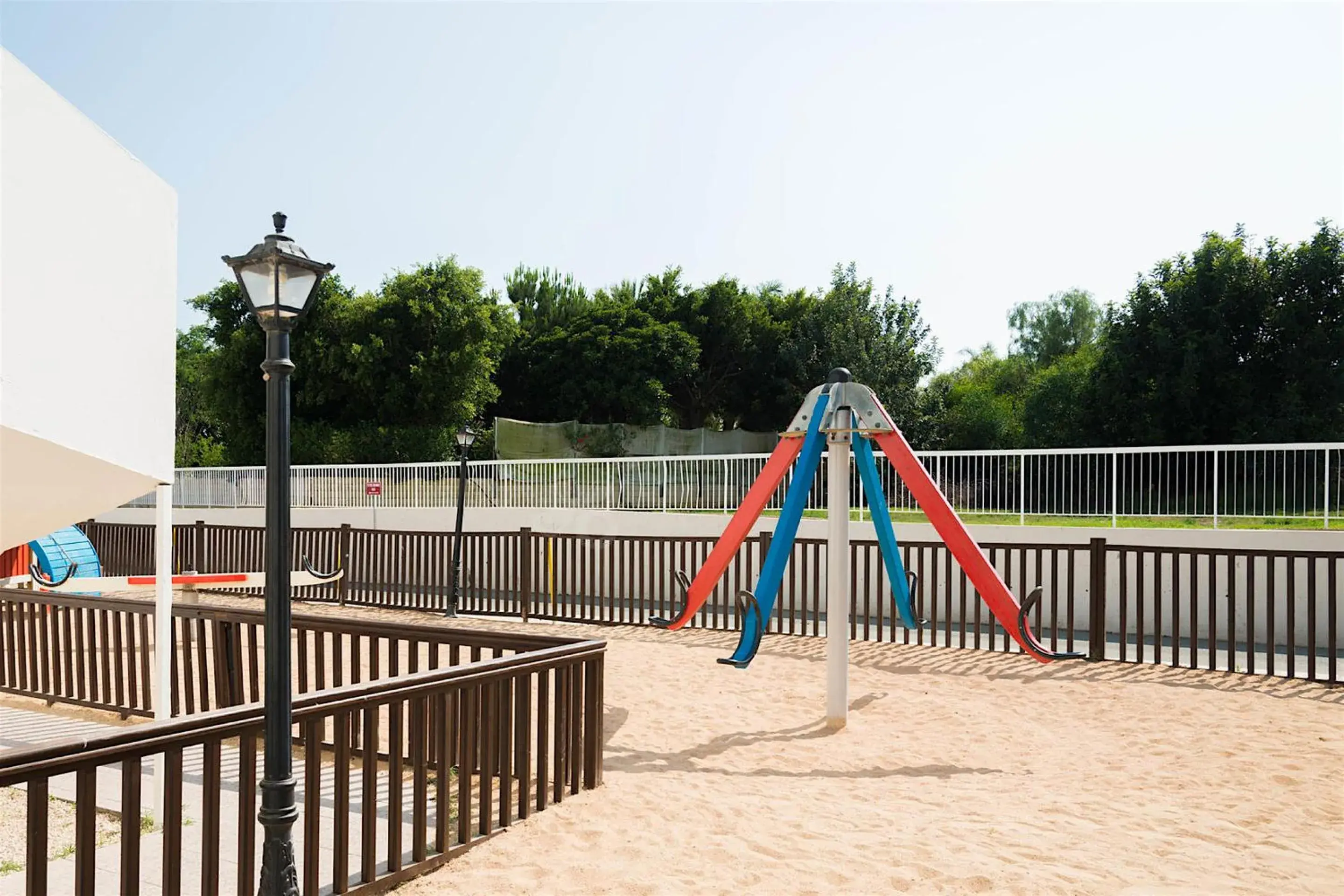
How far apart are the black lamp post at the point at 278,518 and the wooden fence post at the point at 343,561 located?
1138 cm

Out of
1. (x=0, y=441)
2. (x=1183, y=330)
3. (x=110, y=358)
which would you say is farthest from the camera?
(x=1183, y=330)

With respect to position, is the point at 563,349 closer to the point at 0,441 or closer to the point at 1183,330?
the point at 1183,330

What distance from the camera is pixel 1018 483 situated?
13.8m

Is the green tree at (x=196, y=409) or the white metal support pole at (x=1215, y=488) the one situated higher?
the green tree at (x=196, y=409)

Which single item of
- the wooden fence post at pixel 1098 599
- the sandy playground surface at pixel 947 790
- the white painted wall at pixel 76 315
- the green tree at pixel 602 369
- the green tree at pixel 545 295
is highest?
the green tree at pixel 545 295

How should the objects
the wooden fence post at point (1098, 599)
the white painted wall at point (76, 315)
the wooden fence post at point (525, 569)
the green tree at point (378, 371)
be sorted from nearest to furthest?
the white painted wall at point (76, 315) → the wooden fence post at point (1098, 599) → the wooden fence post at point (525, 569) → the green tree at point (378, 371)

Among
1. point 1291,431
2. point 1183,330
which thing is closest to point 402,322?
point 1183,330

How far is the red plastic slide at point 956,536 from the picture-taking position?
21.7ft

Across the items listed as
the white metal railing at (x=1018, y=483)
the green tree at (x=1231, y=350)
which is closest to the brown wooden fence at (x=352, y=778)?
the white metal railing at (x=1018, y=483)

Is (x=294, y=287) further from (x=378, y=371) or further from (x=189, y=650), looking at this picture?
(x=378, y=371)

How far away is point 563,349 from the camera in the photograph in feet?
117

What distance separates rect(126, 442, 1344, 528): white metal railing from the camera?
12.3 metres

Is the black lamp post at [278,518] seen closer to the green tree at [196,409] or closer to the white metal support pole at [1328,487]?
the white metal support pole at [1328,487]

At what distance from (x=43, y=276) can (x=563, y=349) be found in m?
31.9
